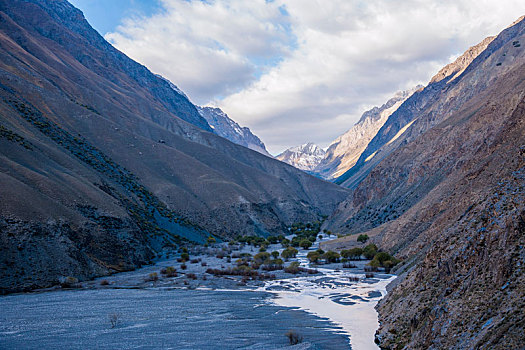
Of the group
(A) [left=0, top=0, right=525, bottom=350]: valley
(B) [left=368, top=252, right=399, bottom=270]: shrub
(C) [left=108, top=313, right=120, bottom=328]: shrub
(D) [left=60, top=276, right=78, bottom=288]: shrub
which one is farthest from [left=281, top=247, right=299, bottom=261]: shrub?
(C) [left=108, top=313, right=120, bottom=328]: shrub

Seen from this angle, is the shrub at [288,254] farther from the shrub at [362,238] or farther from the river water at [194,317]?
the river water at [194,317]

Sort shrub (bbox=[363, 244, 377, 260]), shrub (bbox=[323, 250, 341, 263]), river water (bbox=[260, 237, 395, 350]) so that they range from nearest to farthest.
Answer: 1. river water (bbox=[260, 237, 395, 350])
2. shrub (bbox=[363, 244, 377, 260])
3. shrub (bbox=[323, 250, 341, 263])

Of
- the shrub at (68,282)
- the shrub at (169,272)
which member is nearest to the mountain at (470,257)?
the shrub at (169,272)

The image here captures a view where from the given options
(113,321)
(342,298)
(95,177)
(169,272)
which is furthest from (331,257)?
(95,177)

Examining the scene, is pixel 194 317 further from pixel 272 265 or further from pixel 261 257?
pixel 261 257

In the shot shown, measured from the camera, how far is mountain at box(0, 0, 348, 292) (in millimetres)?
32194

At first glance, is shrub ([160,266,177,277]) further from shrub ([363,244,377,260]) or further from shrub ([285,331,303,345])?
shrub ([285,331,303,345])

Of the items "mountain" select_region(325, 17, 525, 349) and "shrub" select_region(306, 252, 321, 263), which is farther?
"shrub" select_region(306, 252, 321, 263)

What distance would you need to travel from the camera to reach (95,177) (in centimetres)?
5150

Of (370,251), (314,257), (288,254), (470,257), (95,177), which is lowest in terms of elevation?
(288,254)

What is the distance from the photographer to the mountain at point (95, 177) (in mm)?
32194

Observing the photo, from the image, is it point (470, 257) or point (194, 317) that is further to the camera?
point (194, 317)

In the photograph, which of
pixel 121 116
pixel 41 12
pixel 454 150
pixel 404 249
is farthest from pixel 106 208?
pixel 41 12

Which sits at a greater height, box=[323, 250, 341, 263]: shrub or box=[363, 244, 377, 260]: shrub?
box=[363, 244, 377, 260]: shrub
